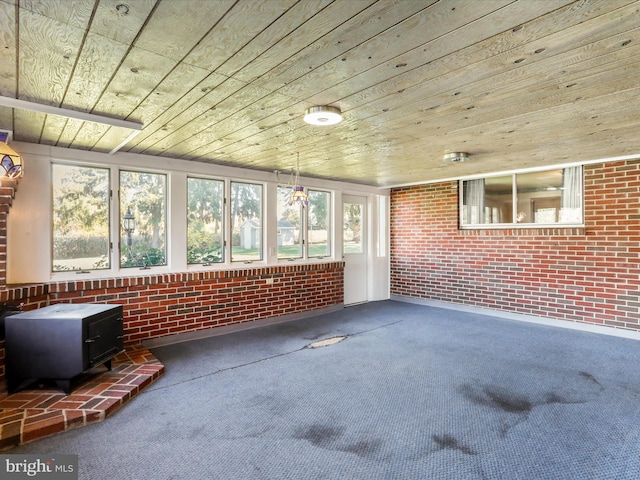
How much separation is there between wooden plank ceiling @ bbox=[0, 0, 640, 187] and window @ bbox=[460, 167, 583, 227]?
59.1 inches

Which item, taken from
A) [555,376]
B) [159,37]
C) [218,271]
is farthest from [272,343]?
[159,37]

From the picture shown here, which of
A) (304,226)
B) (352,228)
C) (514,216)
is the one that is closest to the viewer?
(514,216)

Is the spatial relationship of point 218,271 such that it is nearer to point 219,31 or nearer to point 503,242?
point 219,31

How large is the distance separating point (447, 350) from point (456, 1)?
3.61 m

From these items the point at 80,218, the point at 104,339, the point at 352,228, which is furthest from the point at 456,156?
the point at 80,218

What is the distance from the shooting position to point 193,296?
4.55 metres

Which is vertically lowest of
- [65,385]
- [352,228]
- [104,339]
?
[65,385]

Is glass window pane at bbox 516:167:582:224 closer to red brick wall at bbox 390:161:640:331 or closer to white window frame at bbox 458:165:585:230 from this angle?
white window frame at bbox 458:165:585:230

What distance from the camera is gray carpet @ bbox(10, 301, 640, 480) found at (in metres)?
2.06

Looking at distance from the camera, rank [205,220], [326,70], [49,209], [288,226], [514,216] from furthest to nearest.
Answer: [288,226], [514,216], [205,220], [49,209], [326,70]

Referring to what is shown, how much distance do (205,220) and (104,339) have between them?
209 cm

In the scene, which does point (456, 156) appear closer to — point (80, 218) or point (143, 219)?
point (143, 219)

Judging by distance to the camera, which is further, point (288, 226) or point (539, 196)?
point (288, 226)

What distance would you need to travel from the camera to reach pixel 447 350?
4102 mm
